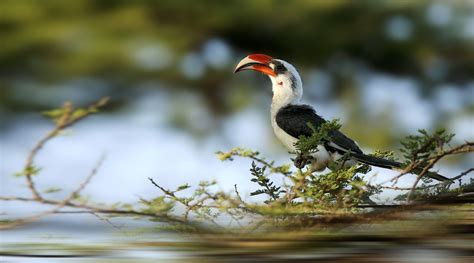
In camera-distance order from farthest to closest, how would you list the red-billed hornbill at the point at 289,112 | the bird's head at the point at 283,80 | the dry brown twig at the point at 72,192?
1. the bird's head at the point at 283,80
2. the red-billed hornbill at the point at 289,112
3. the dry brown twig at the point at 72,192

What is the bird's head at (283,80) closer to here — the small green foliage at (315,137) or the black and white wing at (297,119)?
the black and white wing at (297,119)

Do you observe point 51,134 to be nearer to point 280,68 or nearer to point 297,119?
point 297,119

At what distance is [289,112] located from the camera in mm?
1450

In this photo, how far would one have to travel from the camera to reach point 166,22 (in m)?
2.29

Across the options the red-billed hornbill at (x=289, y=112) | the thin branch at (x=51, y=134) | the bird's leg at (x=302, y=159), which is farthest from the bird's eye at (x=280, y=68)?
the thin branch at (x=51, y=134)

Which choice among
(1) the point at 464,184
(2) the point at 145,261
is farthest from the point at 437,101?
(2) the point at 145,261

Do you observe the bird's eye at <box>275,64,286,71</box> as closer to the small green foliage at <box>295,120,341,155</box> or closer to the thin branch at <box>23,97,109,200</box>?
the small green foliage at <box>295,120,341,155</box>

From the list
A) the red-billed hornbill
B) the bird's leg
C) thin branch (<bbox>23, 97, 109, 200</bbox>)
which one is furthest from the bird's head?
thin branch (<bbox>23, 97, 109, 200</bbox>)

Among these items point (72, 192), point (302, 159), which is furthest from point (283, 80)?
point (72, 192)

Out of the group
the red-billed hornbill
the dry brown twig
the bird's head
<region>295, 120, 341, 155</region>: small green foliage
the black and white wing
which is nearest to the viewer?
the dry brown twig

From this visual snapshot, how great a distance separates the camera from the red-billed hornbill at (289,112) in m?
1.24

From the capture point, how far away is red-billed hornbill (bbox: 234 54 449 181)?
4.06 ft

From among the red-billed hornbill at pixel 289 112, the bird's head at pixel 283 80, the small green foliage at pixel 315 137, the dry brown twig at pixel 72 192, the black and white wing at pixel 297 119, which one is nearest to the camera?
the dry brown twig at pixel 72 192

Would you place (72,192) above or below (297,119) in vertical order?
below
